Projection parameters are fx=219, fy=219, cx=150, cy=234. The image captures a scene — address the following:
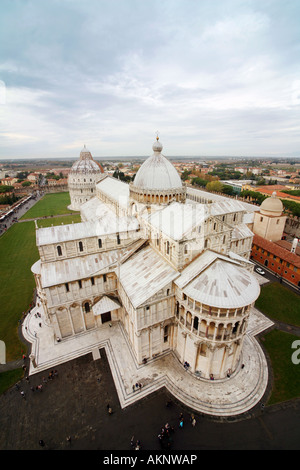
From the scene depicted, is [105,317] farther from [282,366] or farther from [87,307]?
[282,366]

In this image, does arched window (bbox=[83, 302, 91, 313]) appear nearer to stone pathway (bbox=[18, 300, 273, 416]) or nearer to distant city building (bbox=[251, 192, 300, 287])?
stone pathway (bbox=[18, 300, 273, 416])

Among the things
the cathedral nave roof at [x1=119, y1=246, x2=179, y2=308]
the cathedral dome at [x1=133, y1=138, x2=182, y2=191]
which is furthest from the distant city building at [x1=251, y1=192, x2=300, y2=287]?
the cathedral nave roof at [x1=119, y1=246, x2=179, y2=308]

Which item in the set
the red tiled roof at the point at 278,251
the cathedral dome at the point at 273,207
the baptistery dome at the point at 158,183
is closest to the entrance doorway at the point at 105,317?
the baptistery dome at the point at 158,183

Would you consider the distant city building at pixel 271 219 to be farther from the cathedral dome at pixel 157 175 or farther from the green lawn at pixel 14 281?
the green lawn at pixel 14 281

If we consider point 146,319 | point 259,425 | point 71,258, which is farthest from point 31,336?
point 259,425

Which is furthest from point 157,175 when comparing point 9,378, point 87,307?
point 9,378
